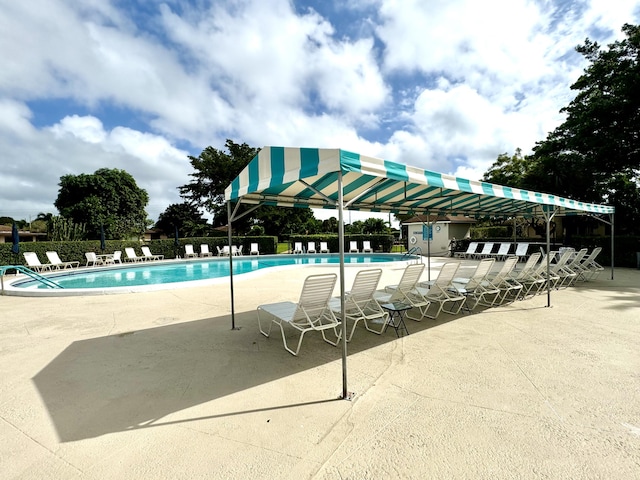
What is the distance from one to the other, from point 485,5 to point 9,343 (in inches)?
455

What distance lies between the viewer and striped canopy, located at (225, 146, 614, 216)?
327 cm

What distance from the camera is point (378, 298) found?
5645mm

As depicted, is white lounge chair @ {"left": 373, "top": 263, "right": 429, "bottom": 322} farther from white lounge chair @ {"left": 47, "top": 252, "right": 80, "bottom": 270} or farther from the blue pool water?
white lounge chair @ {"left": 47, "top": 252, "right": 80, "bottom": 270}

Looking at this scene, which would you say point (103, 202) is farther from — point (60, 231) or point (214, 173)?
point (60, 231)

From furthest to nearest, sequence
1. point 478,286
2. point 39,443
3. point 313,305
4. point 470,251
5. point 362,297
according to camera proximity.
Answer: point 470,251 → point 478,286 → point 362,297 → point 313,305 → point 39,443

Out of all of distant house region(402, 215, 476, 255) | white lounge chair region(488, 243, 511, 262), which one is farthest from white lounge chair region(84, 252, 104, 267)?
white lounge chair region(488, 243, 511, 262)

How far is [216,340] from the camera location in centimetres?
Result: 476

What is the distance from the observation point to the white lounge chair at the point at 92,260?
1653cm

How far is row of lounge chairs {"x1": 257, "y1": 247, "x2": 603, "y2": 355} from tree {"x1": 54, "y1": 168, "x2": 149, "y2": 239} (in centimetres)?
3588

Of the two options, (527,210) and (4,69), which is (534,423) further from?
(4,69)

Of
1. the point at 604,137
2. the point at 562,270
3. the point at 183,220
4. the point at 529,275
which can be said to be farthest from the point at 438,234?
the point at 183,220

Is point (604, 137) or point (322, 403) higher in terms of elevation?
point (604, 137)

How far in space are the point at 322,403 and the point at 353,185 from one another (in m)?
4.18

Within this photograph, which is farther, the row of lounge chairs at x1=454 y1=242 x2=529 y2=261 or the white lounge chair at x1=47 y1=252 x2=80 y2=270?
the row of lounge chairs at x1=454 y1=242 x2=529 y2=261
